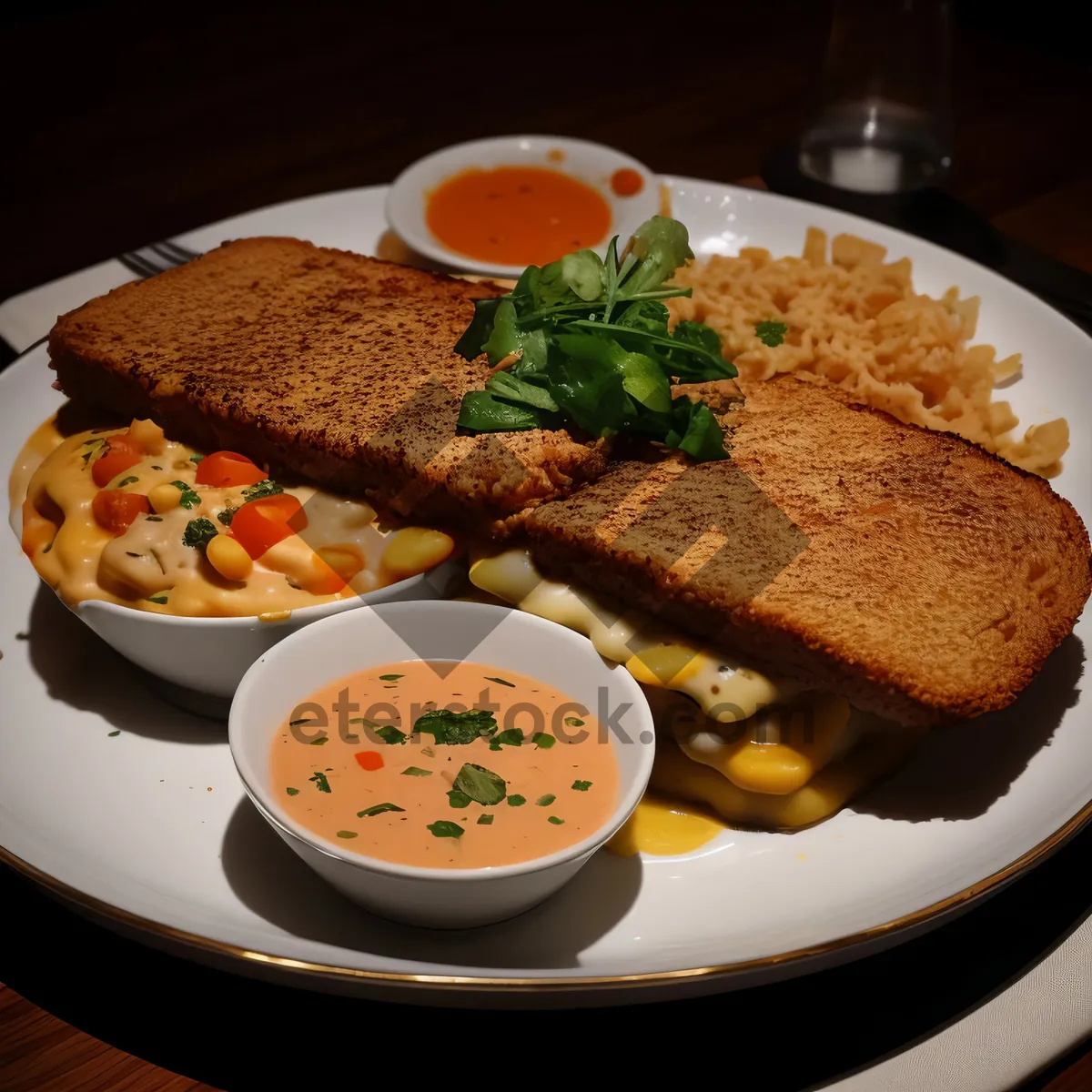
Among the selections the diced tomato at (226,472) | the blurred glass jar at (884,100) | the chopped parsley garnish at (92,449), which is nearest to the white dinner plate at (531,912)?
the chopped parsley garnish at (92,449)

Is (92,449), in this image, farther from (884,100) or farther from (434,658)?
(884,100)

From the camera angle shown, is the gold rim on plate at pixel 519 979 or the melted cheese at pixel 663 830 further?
the melted cheese at pixel 663 830

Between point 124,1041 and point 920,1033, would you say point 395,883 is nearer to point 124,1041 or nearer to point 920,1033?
point 124,1041

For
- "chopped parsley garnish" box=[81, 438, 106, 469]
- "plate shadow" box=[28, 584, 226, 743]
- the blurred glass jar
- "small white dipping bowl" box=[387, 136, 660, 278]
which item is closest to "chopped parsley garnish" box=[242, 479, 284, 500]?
"chopped parsley garnish" box=[81, 438, 106, 469]

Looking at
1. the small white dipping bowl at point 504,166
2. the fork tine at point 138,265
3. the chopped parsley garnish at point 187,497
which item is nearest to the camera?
the chopped parsley garnish at point 187,497

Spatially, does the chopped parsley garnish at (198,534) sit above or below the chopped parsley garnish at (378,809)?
above

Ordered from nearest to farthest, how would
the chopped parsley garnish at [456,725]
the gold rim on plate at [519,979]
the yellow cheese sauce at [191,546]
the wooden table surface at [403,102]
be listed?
1. the gold rim on plate at [519,979]
2. the chopped parsley garnish at [456,725]
3. the yellow cheese sauce at [191,546]
4. the wooden table surface at [403,102]

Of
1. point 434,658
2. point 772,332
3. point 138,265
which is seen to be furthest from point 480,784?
point 138,265

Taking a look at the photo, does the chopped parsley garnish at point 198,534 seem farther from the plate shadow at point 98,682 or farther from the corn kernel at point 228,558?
the plate shadow at point 98,682
